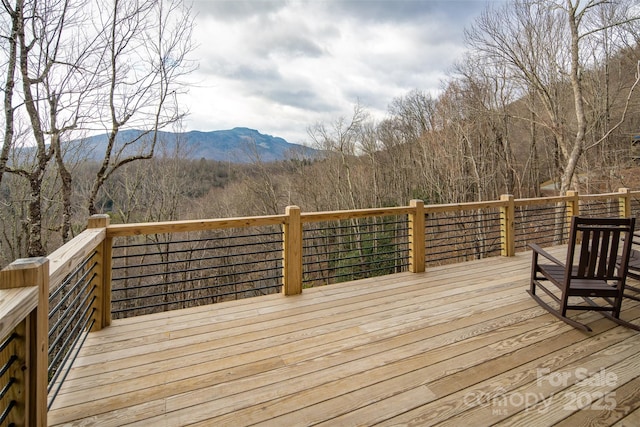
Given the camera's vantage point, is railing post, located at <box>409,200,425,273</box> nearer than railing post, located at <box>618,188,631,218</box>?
Yes

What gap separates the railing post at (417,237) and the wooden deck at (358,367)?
0.91 m

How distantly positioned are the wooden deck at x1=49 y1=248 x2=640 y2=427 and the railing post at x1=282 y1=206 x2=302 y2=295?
25 cm

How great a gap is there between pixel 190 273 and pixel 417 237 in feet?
37.6

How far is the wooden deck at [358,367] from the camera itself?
1543 millimetres

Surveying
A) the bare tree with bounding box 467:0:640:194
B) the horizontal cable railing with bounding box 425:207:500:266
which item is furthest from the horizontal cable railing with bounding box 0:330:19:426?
the bare tree with bounding box 467:0:640:194

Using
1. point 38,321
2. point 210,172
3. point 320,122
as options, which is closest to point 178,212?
point 210,172

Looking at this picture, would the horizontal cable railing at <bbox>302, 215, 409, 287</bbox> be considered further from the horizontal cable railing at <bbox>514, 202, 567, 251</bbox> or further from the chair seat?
the horizontal cable railing at <bbox>514, 202, 567, 251</bbox>

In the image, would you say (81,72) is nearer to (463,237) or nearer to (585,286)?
(585,286)

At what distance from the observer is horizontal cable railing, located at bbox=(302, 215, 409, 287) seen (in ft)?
12.4

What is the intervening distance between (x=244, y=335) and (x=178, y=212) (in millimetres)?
14194

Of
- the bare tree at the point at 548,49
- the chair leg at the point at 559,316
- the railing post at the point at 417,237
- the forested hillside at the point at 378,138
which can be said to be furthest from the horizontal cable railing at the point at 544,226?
the forested hillside at the point at 378,138

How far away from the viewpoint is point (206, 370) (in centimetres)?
193

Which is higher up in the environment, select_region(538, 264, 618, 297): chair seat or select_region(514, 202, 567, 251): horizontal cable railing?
select_region(514, 202, 567, 251): horizontal cable railing

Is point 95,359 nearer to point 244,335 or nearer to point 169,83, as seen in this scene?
point 244,335
